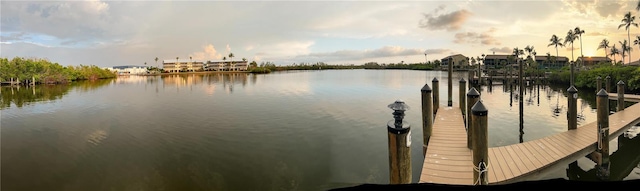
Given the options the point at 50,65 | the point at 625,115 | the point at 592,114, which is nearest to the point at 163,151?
the point at 625,115

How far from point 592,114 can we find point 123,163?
59.1 ft

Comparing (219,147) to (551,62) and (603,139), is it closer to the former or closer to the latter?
(603,139)

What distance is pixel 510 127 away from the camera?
1173cm

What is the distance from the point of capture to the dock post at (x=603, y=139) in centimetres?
696

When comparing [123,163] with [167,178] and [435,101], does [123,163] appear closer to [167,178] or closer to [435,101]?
[167,178]

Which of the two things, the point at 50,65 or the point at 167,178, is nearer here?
the point at 167,178

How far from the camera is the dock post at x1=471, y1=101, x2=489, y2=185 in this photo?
471cm

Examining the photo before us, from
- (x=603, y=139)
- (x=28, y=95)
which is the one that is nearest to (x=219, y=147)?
(x=603, y=139)

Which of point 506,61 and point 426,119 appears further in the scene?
point 506,61

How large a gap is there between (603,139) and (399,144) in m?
6.06

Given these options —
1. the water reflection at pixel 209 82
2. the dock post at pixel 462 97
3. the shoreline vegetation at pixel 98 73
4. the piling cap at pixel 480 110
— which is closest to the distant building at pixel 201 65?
the shoreline vegetation at pixel 98 73

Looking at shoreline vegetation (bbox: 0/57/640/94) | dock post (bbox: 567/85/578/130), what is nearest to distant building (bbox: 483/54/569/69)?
shoreline vegetation (bbox: 0/57/640/94)

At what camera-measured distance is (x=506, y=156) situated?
612 cm

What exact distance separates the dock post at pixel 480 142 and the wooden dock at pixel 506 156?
407 millimetres
